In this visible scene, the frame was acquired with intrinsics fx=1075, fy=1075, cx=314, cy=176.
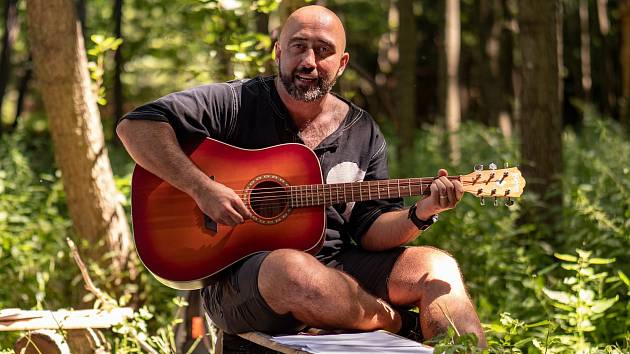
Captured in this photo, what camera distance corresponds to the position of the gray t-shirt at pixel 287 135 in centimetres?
482

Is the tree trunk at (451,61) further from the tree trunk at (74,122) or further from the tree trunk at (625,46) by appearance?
the tree trunk at (74,122)

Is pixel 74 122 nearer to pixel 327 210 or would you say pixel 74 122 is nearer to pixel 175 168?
pixel 175 168

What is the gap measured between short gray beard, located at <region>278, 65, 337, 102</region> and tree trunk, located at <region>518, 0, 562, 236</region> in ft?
11.1

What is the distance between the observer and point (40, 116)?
79.2 ft

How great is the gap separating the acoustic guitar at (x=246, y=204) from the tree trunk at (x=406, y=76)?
8.20m

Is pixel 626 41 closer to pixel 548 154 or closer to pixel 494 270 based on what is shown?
pixel 548 154

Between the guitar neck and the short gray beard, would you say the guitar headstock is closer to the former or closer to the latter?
the guitar neck

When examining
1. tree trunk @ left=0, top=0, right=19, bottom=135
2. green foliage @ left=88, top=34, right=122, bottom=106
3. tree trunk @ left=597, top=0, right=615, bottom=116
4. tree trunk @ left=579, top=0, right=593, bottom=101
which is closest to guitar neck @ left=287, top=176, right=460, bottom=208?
green foliage @ left=88, top=34, right=122, bottom=106

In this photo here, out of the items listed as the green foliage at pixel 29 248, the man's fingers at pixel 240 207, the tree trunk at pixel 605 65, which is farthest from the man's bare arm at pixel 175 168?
the tree trunk at pixel 605 65

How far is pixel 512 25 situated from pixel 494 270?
34.3 feet

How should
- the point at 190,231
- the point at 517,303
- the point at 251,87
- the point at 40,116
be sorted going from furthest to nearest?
the point at 40,116 → the point at 517,303 → the point at 251,87 → the point at 190,231

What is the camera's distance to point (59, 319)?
518 cm

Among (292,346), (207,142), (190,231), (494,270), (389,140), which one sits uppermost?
(207,142)

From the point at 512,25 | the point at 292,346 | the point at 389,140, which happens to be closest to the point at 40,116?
the point at 389,140
